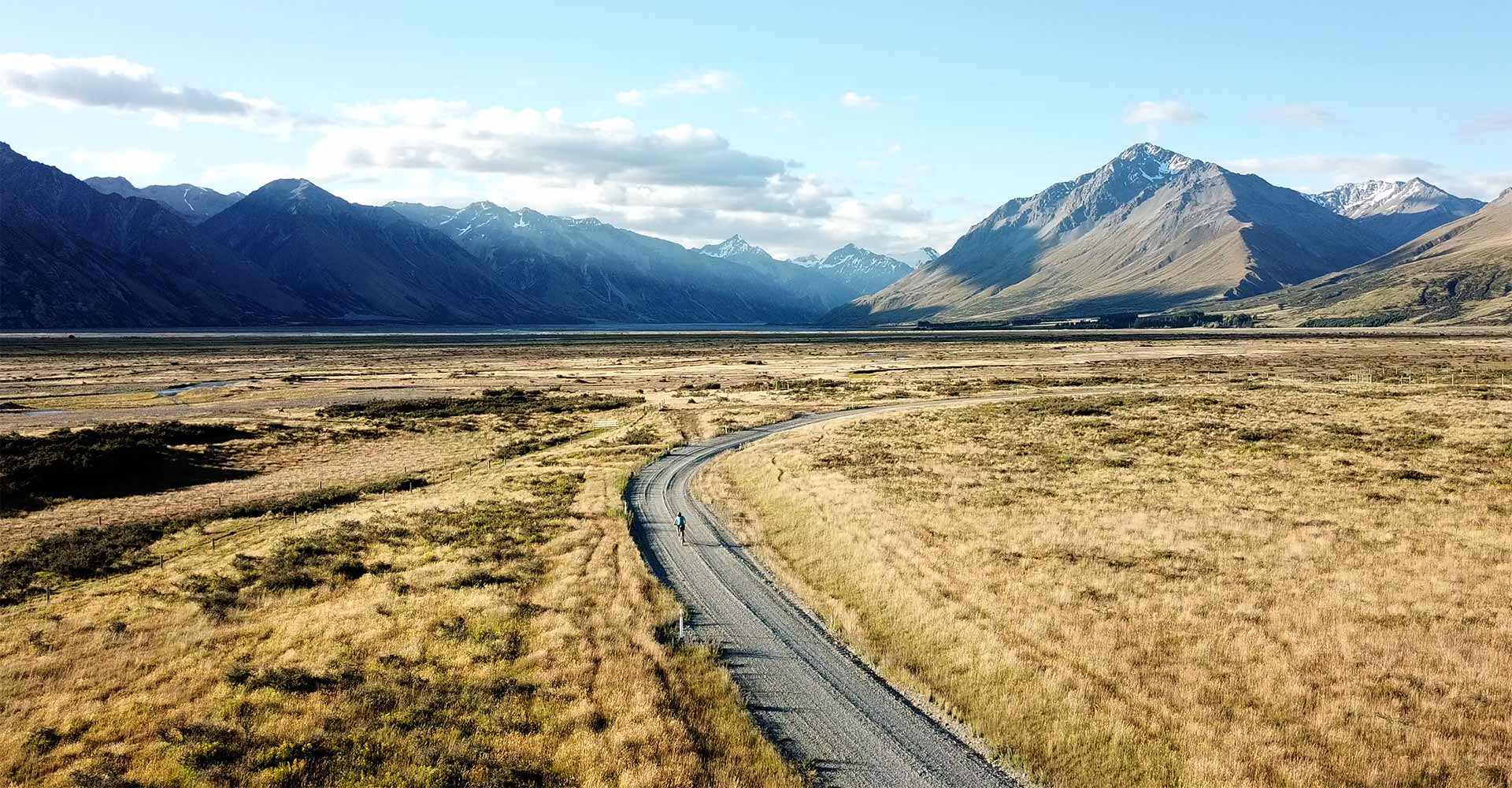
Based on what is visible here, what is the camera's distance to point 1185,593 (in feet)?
80.0

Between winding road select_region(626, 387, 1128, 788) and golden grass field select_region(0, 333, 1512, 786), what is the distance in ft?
2.94

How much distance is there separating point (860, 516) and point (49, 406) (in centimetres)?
9849

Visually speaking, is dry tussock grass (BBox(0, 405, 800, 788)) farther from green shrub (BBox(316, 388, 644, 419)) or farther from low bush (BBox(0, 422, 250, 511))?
green shrub (BBox(316, 388, 644, 419))

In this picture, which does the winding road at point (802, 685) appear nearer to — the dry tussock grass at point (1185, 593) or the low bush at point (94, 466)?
the dry tussock grass at point (1185, 593)

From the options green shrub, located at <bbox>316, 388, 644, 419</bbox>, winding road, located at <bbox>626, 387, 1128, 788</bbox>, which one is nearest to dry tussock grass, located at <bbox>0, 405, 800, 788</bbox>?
winding road, located at <bbox>626, 387, 1128, 788</bbox>

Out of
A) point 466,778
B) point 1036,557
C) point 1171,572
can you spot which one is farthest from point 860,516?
point 466,778

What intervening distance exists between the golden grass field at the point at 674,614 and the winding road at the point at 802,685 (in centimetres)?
90

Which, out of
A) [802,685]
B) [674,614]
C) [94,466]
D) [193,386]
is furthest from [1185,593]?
[193,386]

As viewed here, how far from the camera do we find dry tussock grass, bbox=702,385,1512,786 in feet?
52.8

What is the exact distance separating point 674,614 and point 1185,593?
663 inches

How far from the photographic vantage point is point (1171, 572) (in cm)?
2647

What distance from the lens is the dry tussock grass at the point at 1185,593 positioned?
16094 millimetres

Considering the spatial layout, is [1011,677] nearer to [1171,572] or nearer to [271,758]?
[1171,572]

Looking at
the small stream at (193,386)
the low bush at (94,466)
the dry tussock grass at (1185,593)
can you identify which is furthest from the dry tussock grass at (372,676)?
the small stream at (193,386)
